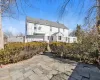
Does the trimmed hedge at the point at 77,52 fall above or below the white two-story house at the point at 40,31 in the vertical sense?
below

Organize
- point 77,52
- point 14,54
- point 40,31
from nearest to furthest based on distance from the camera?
1. point 14,54
2. point 77,52
3. point 40,31

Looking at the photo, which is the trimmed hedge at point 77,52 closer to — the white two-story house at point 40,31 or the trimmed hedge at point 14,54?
the trimmed hedge at point 14,54

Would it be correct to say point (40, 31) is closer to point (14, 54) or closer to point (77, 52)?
point (77, 52)

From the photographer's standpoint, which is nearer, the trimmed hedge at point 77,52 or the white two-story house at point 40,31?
the trimmed hedge at point 77,52

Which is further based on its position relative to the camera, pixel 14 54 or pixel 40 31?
pixel 40 31

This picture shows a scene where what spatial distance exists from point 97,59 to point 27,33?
20.6 meters

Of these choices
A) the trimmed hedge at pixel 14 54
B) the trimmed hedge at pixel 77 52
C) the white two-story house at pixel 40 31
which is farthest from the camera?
the white two-story house at pixel 40 31

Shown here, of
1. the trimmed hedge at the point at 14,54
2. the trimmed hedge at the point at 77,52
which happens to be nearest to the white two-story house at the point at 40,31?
the trimmed hedge at the point at 77,52

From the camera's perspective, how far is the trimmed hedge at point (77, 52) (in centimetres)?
801

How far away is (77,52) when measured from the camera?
8898 millimetres

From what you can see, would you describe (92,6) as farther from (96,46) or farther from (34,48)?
(34,48)

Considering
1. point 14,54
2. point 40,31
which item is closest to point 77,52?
point 14,54

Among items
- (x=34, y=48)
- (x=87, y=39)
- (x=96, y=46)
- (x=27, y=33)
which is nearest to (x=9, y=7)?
(x=34, y=48)

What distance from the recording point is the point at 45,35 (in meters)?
28.4
